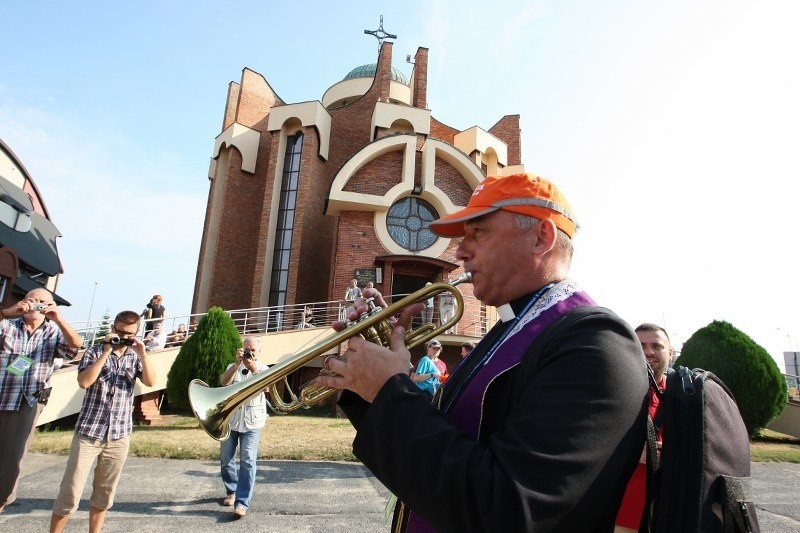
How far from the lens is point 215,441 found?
9656 millimetres

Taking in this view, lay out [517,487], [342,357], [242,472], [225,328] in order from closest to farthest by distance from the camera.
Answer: [517,487] < [342,357] < [242,472] < [225,328]

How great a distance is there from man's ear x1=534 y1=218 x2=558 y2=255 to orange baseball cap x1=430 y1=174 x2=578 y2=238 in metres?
0.02

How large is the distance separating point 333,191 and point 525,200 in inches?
682

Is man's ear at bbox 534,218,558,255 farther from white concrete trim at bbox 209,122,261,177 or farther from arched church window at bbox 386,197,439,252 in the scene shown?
white concrete trim at bbox 209,122,261,177

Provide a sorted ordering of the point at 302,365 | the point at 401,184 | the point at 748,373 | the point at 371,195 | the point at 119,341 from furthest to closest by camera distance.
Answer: the point at 401,184 < the point at 371,195 < the point at 748,373 < the point at 119,341 < the point at 302,365

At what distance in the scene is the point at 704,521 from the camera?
3.86 feet

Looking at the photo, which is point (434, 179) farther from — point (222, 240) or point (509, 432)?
point (509, 432)

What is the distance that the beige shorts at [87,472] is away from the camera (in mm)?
3984

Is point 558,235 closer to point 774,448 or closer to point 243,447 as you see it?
point 243,447

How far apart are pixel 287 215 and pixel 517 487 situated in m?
23.4

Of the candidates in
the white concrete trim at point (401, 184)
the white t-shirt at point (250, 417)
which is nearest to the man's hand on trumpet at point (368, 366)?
the white t-shirt at point (250, 417)

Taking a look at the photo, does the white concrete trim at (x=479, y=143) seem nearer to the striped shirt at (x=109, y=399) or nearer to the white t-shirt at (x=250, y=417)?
the white t-shirt at (x=250, y=417)

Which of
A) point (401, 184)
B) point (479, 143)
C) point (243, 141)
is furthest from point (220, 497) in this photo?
point (243, 141)

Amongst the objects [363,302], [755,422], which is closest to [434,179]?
[755,422]
